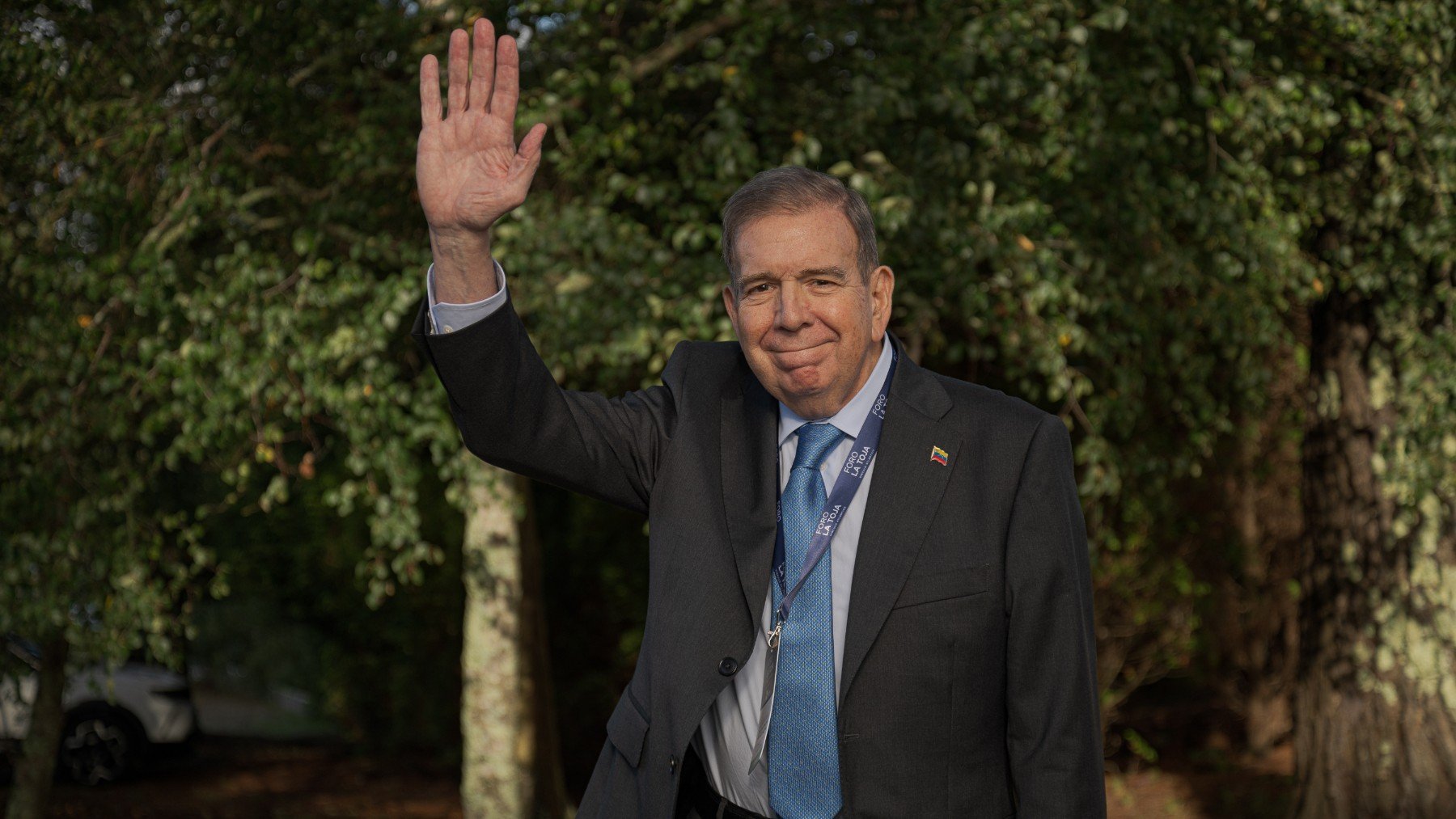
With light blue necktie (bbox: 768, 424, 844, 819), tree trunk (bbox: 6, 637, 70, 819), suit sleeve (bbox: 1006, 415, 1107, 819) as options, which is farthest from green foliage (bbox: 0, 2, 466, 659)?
suit sleeve (bbox: 1006, 415, 1107, 819)

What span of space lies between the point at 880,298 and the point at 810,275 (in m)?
0.21

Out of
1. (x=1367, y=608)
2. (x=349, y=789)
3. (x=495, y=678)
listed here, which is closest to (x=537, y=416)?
(x=495, y=678)

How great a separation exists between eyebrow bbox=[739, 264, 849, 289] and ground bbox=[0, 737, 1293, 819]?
7000 mm

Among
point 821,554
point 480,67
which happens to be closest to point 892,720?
point 821,554

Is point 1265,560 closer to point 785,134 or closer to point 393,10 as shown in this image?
point 785,134

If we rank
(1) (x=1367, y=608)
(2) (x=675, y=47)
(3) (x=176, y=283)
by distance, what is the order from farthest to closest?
(1) (x=1367, y=608), (2) (x=675, y=47), (3) (x=176, y=283)

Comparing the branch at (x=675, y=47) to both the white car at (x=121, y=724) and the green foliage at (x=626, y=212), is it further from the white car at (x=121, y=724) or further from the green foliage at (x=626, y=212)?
the white car at (x=121, y=724)

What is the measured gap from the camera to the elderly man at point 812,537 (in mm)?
2205

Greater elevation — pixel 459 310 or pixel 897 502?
pixel 459 310

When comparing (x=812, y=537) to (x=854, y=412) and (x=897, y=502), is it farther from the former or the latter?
(x=854, y=412)

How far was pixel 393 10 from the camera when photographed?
222 inches

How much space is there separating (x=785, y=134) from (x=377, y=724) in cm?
718

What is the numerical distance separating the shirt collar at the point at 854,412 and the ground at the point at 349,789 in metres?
6.77

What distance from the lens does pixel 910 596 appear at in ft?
7.34
